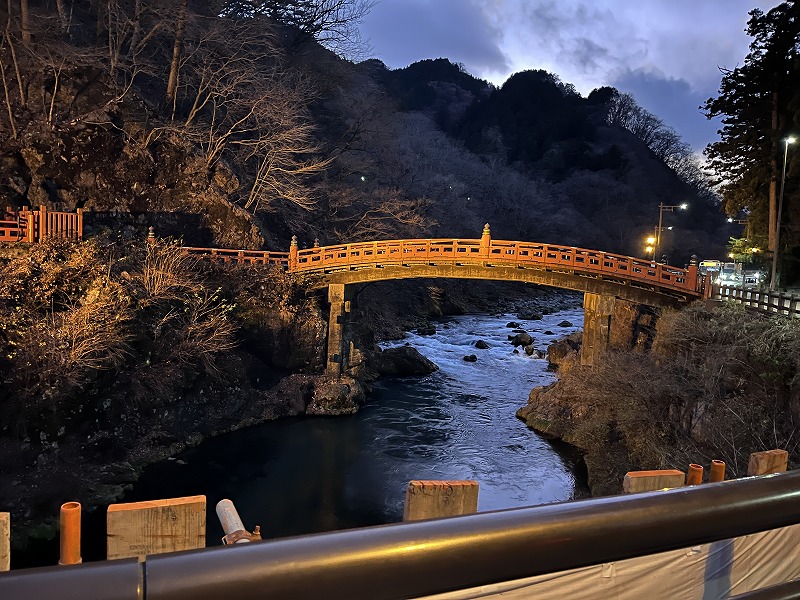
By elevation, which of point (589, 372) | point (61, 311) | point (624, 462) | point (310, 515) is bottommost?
point (310, 515)

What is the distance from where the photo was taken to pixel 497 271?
949 inches

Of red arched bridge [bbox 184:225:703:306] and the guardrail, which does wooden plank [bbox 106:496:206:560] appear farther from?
red arched bridge [bbox 184:225:703:306]

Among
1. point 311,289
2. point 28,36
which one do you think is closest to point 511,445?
point 311,289

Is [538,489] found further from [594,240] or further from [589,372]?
[594,240]

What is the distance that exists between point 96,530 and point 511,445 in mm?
12269

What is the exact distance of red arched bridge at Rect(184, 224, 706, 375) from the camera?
22.2 metres

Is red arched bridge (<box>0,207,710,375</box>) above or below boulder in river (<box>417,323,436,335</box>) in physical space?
above

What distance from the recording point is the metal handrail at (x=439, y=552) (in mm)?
1051

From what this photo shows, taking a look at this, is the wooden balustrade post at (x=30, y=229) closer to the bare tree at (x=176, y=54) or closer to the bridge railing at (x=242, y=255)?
the bridge railing at (x=242, y=255)

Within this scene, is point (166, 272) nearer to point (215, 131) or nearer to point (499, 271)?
point (215, 131)

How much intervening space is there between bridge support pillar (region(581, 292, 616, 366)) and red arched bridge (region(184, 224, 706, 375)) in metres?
0.04

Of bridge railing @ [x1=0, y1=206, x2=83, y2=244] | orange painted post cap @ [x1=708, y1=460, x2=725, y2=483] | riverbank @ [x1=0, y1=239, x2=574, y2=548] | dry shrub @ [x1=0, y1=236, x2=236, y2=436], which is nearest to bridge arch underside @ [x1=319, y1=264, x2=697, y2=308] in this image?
riverbank @ [x1=0, y1=239, x2=574, y2=548]

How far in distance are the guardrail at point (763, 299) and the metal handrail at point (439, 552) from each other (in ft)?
57.4

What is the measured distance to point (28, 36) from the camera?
24.1 m
